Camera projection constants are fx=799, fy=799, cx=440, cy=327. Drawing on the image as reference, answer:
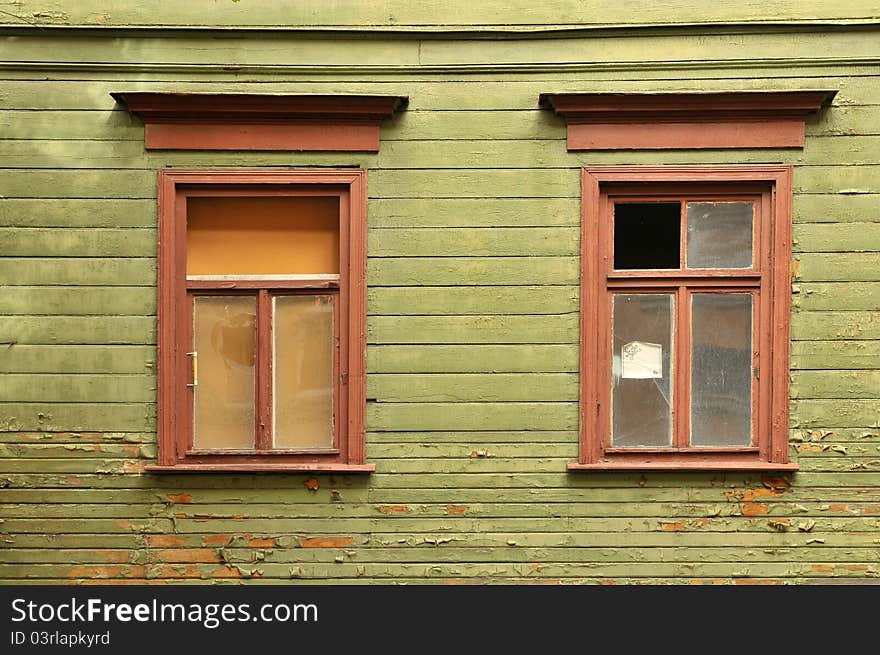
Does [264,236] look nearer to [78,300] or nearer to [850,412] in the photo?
[78,300]

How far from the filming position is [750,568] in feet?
14.7

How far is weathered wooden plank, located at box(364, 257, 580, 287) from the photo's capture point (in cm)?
445

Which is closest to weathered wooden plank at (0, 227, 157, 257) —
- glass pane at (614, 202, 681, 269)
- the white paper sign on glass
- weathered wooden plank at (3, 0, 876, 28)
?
weathered wooden plank at (3, 0, 876, 28)

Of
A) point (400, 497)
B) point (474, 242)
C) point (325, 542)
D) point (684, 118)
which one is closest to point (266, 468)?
point (325, 542)

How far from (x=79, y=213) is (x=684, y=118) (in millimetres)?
3384

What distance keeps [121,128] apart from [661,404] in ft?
11.1

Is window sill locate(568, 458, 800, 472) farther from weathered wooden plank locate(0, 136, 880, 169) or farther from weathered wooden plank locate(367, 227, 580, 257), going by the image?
weathered wooden plank locate(0, 136, 880, 169)

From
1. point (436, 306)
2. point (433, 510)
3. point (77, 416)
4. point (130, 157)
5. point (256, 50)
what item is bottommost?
point (433, 510)

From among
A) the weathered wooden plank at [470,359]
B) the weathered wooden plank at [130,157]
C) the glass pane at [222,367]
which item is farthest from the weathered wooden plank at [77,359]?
the weathered wooden plank at [470,359]

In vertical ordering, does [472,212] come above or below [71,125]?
below

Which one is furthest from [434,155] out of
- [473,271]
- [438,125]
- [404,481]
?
[404,481]

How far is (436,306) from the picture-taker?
4461 millimetres

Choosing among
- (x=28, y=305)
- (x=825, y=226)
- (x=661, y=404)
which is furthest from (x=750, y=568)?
(x=28, y=305)

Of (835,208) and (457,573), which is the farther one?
(457,573)
